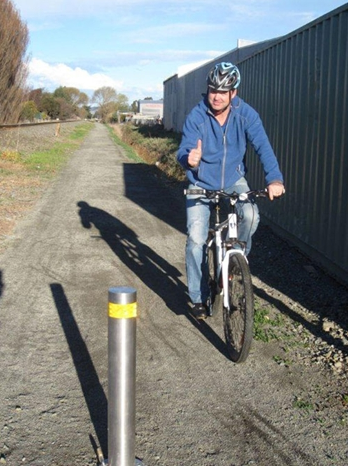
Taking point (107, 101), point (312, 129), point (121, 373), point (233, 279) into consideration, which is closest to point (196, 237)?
point (233, 279)

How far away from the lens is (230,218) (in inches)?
188

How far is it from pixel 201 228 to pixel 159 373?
4.39 feet

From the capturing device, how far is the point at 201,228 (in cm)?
516

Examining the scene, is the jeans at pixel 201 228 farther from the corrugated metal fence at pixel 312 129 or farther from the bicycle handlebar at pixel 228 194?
the corrugated metal fence at pixel 312 129

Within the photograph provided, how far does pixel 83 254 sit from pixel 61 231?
162 cm

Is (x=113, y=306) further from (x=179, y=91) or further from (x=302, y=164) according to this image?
(x=179, y=91)

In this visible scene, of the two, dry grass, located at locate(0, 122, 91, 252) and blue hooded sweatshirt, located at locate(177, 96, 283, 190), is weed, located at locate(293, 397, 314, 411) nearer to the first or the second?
blue hooded sweatshirt, located at locate(177, 96, 283, 190)

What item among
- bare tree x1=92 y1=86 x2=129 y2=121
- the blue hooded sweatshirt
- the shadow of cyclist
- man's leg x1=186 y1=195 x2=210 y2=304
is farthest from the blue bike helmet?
bare tree x1=92 y1=86 x2=129 y2=121

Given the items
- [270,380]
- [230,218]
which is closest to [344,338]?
[270,380]

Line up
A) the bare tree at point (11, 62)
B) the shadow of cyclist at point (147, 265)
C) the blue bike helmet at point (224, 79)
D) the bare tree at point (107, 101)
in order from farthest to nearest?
1. the bare tree at point (107, 101)
2. the bare tree at point (11, 62)
3. the shadow of cyclist at point (147, 265)
4. the blue bike helmet at point (224, 79)

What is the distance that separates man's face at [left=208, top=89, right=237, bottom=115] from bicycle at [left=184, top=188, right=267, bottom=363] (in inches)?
26.0

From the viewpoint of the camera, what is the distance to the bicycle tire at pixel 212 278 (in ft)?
16.9

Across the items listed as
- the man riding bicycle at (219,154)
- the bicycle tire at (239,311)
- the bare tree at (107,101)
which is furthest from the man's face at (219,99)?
the bare tree at (107,101)

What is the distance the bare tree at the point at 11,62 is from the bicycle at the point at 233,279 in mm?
30379
